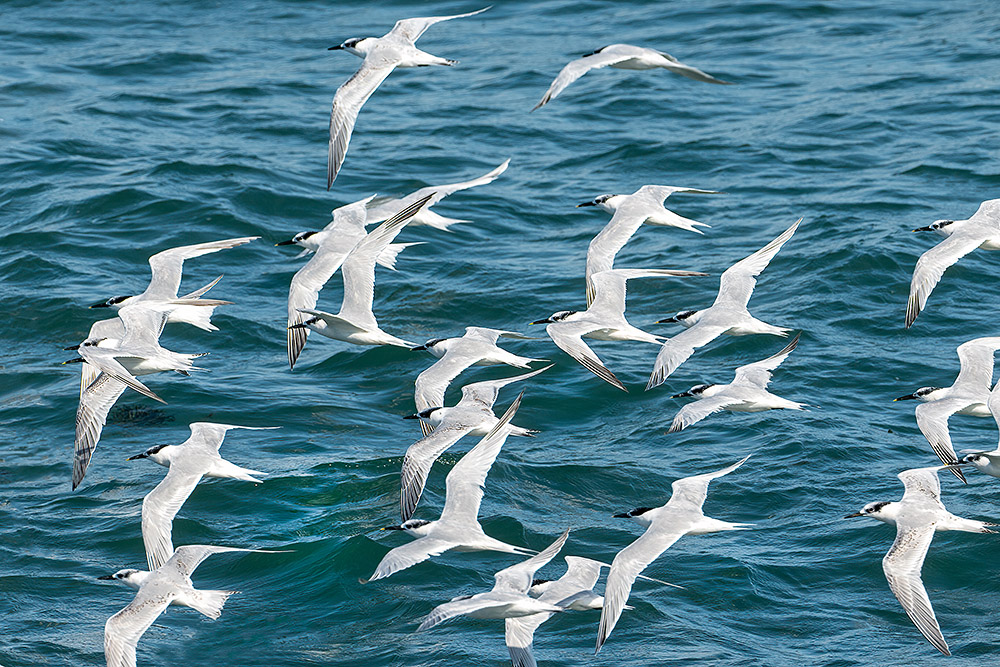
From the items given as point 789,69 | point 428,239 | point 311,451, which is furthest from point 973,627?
point 789,69

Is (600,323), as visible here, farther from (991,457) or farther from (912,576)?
(912,576)

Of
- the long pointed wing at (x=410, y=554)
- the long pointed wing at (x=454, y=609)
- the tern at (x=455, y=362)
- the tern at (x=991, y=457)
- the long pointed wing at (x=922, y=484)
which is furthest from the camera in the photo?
the tern at (x=455, y=362)

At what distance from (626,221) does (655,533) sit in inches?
201

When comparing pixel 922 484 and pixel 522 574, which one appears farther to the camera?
pixel 922 484

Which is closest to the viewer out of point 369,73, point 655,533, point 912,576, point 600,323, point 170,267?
point 912,576

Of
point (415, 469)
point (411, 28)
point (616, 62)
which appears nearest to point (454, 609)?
point (415, 469)

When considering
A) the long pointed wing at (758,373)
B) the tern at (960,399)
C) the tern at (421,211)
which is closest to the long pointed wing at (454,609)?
the long pointed wing at (758,373)

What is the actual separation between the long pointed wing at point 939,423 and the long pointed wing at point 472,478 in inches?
151

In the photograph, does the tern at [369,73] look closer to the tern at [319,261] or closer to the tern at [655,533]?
Result: the tern at [319,261]

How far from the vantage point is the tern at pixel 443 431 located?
1289 centimetres

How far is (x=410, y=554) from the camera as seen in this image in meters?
11.8

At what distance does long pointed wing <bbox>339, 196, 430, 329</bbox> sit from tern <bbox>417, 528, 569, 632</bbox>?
4.03m

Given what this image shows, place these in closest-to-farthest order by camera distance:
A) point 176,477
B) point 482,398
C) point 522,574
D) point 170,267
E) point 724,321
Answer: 1. point 522,574
2. point 176,477
3. point 482,398
4. point 724,321
5. point 170,267

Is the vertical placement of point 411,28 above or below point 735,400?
above
